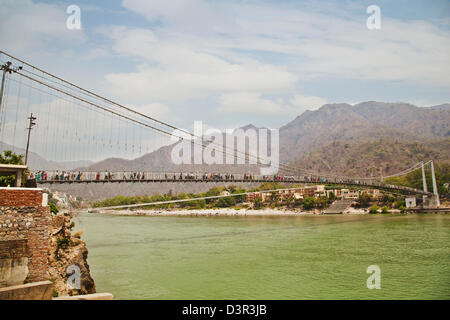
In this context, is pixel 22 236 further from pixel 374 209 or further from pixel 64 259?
pixel 374 209

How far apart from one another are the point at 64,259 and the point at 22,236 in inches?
129

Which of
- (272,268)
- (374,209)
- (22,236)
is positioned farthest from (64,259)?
(374,209)

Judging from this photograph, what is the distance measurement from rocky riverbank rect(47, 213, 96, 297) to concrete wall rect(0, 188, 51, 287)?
181 cm

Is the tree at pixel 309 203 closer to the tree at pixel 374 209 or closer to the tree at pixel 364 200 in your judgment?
the tree at pixel 364 200

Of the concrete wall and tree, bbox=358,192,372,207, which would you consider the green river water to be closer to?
the concrete wall

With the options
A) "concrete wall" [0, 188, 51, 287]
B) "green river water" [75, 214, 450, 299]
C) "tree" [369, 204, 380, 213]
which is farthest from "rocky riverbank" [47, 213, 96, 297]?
"tree" [369, 204, 380, 213]

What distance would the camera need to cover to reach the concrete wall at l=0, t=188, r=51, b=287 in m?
7.07

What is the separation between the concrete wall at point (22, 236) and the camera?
23.2ft

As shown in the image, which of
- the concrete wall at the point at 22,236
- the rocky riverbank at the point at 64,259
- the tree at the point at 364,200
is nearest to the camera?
the concrete wall at the point at 22,236

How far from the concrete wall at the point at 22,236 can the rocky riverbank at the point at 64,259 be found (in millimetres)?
1810

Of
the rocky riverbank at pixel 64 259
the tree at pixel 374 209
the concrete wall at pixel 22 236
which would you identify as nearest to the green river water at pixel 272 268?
the rocky riverbank at pixel 64 259

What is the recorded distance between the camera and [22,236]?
24.0 feet

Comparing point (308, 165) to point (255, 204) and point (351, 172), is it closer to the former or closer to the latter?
point (351, 172)
